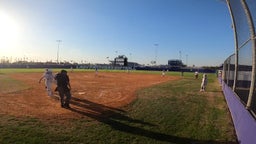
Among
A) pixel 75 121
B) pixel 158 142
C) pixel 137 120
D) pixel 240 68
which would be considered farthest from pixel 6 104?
pixel 240 68

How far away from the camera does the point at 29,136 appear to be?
8055 mm

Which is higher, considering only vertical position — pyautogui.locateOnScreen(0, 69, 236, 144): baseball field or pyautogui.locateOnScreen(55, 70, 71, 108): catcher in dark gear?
pyautogui.locateOnScreen(55, 70, 71, 108): catcher in dark gear

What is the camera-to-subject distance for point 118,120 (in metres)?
10.3

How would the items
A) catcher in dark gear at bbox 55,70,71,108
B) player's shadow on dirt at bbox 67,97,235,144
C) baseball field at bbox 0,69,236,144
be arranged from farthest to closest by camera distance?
catcher in dark gear at bbox 55,70,71,108 < player's shadow on dirt at bbox 67,97,235,144 < baseball field at bbox 0,69,236,144

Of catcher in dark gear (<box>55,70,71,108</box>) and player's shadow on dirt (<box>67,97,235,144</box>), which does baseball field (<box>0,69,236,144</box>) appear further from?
catcher in dark gear (<box>55,70,71,108</box>)

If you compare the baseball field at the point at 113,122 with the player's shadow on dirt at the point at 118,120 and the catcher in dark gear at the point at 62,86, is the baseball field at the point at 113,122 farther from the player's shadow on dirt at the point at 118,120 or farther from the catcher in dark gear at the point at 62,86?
the catcher in dark gear at the point at 62,86

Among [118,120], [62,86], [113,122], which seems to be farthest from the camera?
[62,86]

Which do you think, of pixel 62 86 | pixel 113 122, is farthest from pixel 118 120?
pixel 62 86

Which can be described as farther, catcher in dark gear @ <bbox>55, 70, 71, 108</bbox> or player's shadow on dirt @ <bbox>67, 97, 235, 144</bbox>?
catcher in dark gear @ <bbox>55, 70, 71, 108</bbox>

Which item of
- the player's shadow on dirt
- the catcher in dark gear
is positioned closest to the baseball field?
the player's shadow on dirt

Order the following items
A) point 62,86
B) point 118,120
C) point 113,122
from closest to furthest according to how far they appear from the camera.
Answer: point 113,122
point 118,120
point 62,86

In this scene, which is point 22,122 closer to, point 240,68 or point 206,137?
point 206,137

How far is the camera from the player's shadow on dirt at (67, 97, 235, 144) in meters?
8.39

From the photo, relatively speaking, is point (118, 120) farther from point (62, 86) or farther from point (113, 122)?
point (62, 86)
